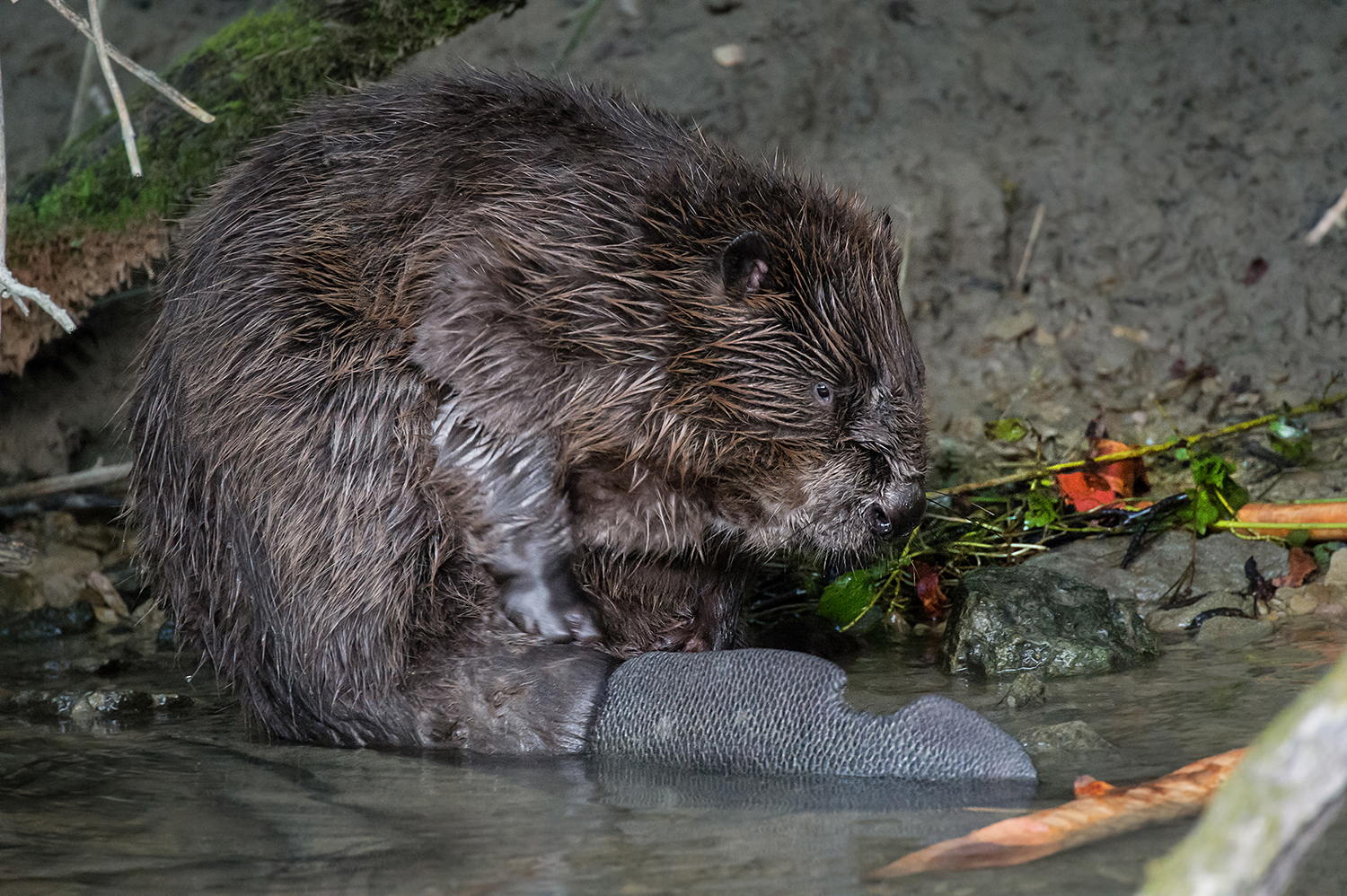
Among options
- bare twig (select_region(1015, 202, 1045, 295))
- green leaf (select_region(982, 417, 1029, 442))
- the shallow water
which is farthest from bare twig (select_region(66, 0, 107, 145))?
bare twig (select_region(1015, 202, 1045, 295))

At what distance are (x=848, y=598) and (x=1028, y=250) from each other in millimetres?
1670

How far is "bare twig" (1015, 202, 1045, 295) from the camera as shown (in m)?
4.17

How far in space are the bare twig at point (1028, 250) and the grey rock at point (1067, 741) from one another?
2399 mm

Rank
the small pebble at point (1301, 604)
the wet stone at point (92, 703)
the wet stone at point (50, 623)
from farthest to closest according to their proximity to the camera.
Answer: the wet stone at point (50, 623), the small pebble at point (1301, 604), the wet stone at point (92, 703)

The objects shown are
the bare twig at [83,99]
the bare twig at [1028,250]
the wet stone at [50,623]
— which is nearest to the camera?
the wet stone at [50,623]

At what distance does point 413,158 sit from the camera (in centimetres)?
251

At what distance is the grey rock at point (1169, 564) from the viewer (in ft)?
10.0

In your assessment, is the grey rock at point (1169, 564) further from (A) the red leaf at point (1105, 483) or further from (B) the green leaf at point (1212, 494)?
(A) the red leaf at point (1105, 483)

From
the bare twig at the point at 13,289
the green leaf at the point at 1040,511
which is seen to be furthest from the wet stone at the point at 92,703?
the green leaf at the point at 1040,511

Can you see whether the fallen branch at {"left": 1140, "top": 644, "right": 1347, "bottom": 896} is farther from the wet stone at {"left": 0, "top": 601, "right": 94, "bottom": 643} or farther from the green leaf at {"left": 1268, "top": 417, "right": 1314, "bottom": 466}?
the wet stone at {"left": 0, "top": 601, "right": 94, "bottom": 643}

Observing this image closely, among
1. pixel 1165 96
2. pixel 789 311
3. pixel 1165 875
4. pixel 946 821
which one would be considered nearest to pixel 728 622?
pixel 789 311

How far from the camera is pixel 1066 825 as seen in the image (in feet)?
5.09

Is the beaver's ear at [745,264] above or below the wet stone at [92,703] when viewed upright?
above

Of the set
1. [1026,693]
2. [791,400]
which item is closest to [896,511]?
[791,400]
